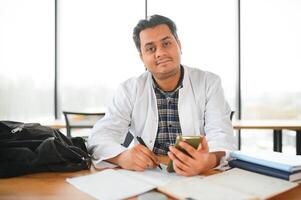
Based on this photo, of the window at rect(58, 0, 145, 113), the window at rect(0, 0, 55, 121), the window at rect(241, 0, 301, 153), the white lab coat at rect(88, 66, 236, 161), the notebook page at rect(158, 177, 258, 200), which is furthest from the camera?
the window at rect(58, 0, 145, 113)

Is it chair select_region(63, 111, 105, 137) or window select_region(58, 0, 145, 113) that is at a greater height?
window select_region(58, 0, 145, 113)

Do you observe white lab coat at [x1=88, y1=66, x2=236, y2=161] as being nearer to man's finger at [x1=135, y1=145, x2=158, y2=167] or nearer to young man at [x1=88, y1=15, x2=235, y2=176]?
young man at [x1=88, y1=15, x2=235, y2=176]

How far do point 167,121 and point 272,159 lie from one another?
0.67m

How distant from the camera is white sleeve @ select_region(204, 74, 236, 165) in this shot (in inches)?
51.3

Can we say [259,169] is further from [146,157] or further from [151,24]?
[151,24]

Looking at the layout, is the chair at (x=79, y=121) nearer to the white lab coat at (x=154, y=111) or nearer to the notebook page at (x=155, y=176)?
the white lab coat at (x=154, y=111)

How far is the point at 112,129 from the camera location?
4.92 ft

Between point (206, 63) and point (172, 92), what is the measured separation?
303 cm

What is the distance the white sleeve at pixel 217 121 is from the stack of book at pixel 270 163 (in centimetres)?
8

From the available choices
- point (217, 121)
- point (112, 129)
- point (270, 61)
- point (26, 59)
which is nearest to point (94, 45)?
point (26, 59)

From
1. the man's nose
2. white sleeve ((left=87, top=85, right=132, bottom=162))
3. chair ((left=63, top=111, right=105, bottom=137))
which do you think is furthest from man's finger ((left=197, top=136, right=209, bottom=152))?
chair ((left=63, top=111, right=105, bottom=137))

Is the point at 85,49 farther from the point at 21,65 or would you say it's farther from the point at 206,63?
the point at 206,63

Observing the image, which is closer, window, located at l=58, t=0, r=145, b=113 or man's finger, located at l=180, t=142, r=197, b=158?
man's finger, located at l=180, t=142, r=197, b=158

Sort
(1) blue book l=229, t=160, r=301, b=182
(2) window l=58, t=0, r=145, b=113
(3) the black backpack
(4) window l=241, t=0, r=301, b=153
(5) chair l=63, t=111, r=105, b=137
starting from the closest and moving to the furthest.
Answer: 1. (1) blue book l=229, t=160, r=301, b=182
2. (3) the black backpack
3. (5) chair l=63, t=111, r=105, b=137
4. (4) window l=241, t=0, r=301, b=153
5. (2) window l=58, t=0, r=145, b=113
